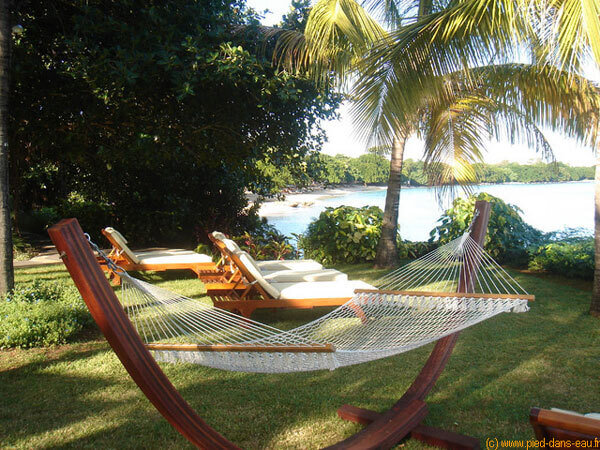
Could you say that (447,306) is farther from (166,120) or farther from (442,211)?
(442,211)

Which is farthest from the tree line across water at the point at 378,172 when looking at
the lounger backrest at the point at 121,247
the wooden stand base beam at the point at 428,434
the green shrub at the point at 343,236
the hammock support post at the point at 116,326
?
the hammock support post at the point at 116,326

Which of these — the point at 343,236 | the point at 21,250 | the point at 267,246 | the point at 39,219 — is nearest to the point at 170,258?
the point at 267,246

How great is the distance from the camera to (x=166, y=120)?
6.89 meters

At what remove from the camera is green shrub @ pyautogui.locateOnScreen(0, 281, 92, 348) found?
3844mm

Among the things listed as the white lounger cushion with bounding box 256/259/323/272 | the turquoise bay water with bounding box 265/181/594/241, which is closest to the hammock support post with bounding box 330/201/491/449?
the white lounger cushion with bounding box 256/259/323/272

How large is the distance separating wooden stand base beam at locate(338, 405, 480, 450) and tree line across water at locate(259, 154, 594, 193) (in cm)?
490

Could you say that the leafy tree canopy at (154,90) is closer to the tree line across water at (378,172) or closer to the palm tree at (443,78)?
the tree line across water at (378,172)

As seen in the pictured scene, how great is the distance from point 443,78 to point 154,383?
171 inches

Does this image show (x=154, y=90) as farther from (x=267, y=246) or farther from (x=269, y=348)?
(x=269, y=348)

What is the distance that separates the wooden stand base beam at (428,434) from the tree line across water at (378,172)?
16.1 feet

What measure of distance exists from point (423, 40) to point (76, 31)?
370 centimetres

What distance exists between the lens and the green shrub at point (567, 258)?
6.56 metres

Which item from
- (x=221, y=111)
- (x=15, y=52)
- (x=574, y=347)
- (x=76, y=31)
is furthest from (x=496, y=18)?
(x=15, y=52)

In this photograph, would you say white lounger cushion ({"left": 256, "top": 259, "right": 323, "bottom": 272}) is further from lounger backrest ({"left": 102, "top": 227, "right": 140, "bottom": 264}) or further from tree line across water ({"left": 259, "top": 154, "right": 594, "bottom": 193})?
tree line across water ({"left": 259, "top": 154, "right": 594, "bottom": 193})
